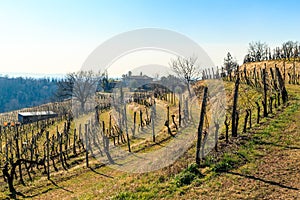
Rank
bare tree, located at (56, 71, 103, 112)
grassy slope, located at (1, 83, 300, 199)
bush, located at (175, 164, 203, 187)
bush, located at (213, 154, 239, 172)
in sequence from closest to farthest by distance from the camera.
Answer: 1. grassy slope, located at (1, 83, 300, 199)
2. bush, located at (175, 164, 203, 187)
3. bush, located at (213, 154, 239, 172)
4. bare tree, located at (56, 71, 103, 112)

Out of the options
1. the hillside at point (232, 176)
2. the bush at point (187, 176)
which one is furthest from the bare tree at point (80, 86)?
the bush at point (187, 176)

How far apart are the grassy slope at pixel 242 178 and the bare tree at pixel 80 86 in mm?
47430

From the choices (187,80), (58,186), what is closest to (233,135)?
(58,186)

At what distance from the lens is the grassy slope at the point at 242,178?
895 centimetres

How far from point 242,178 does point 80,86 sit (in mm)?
57101

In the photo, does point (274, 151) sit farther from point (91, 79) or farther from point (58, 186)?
point (91, 79)

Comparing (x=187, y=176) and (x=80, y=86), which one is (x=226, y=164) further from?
(x=80, y=86)

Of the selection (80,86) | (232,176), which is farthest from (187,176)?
(80,86)

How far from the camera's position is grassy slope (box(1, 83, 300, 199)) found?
8.95 metres

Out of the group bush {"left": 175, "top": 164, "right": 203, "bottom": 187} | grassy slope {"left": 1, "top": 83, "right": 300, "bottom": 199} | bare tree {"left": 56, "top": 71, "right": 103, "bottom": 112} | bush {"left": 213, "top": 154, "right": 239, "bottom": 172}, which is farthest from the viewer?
bare tree {"left": 56, "top": 71, "right": 103, "bottom": 112}

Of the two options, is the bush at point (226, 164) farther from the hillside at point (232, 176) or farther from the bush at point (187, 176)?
the bush at point (187, 176)

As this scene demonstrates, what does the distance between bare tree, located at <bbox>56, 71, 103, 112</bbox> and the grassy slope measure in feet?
156

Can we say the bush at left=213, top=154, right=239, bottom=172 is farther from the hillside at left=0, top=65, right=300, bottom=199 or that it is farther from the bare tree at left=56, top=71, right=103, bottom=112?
the bare tree at left=56, top=71, right=103, bottom=112

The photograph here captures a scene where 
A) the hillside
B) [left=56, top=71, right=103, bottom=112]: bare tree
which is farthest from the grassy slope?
[left=56, top=71, right=103, bottom=112]: bare tree
